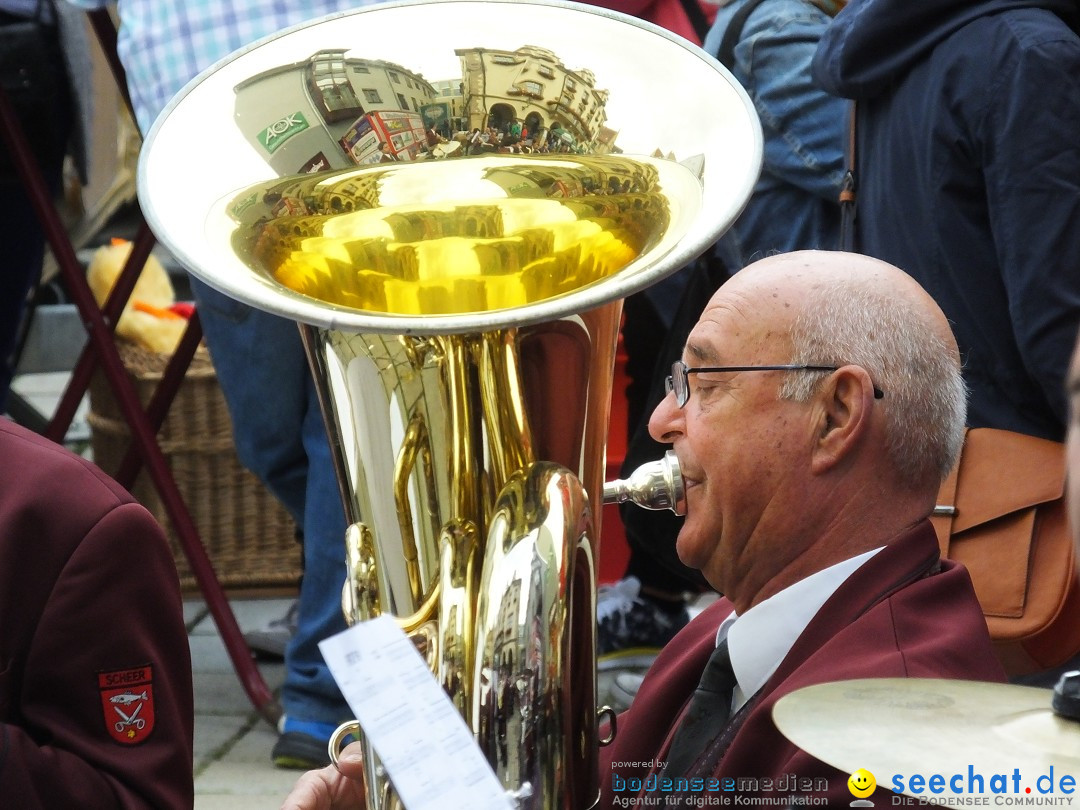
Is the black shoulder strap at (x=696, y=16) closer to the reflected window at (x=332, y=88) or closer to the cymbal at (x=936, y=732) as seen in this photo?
the reflected window at (x=332, y=88)

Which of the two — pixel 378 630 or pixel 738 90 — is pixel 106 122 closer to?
pixel 738 90

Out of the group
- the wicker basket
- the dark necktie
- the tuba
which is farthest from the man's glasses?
the wicker basket

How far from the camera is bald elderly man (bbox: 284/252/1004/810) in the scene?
5.28 feet

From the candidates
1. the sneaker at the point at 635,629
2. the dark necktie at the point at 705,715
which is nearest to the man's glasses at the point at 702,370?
the dark necktie at the point at 705,715

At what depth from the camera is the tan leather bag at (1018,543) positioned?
199 cm

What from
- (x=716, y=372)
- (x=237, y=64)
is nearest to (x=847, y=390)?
(x=716, y=372)

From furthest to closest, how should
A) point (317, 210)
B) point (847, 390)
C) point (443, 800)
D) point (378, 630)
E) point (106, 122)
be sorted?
point (106, 122), point (317, 210), point (847, 390), point (378, 630), point (443, 800)

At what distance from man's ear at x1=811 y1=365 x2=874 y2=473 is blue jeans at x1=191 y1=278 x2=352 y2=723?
4.40 feet

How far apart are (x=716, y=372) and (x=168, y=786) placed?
79cm

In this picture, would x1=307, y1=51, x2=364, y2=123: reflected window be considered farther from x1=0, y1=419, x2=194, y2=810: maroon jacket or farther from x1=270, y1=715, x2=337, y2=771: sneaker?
x1=270, y1=715, x2=337, y2=771: sneaker

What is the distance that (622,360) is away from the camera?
3.44m

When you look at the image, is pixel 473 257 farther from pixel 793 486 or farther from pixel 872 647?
pixel 872 647

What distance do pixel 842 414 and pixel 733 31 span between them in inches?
48.4

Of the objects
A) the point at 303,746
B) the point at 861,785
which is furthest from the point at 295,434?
the point at 861,785
